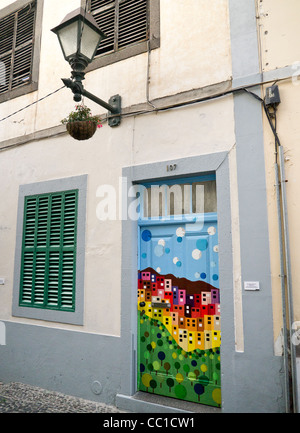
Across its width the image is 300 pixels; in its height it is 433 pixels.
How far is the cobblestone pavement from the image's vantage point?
4121mm

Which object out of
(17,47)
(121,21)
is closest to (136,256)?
(121,21)

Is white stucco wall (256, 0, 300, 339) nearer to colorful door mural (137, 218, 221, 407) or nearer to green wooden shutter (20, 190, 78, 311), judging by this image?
colorful door mural (137, 218, 221, 407)

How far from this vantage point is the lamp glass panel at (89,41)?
3.85 m

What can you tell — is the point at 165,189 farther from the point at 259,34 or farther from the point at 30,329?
the point at 30,329

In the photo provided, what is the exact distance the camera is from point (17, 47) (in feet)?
A: 20.4

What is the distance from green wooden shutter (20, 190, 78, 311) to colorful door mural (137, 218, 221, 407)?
1.20 m

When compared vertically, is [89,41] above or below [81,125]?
above

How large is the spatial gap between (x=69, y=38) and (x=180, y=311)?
3.65 meters

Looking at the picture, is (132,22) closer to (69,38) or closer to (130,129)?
(69,38)

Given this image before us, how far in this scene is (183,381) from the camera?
4.00 metres

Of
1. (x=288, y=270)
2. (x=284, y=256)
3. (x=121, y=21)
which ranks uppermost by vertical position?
(x=121, y=21)

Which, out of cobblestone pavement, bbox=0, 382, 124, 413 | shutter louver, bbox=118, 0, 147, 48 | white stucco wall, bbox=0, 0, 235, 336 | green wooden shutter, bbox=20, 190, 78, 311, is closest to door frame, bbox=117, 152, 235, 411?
white stucco wall, bbox=0, 0, 235, 336

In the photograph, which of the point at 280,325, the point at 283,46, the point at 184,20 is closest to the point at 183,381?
the point at 280,325
